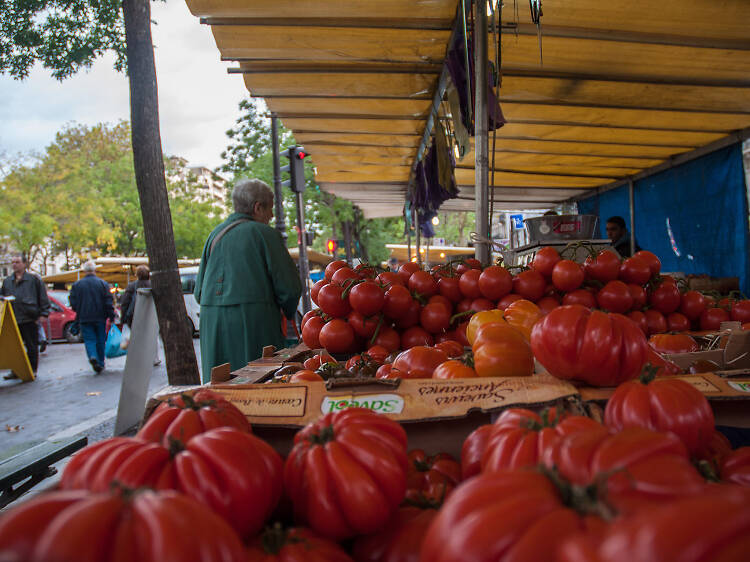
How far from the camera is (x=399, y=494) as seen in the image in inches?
44.1

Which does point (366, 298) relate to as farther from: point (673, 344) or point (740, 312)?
point (740, 312)

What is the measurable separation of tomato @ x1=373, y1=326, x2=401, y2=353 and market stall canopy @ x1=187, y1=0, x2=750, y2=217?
5.95 feet

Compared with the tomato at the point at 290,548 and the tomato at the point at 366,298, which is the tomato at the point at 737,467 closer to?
the tomato at the point at 290,548

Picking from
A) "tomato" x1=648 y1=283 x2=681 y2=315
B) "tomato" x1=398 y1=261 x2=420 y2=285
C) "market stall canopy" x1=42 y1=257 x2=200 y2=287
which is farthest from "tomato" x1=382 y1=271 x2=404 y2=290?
"market stall canopy" x1=42 y1=257 x2=200 y2=287

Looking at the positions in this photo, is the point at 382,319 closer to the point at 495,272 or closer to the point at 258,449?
the point at 495,272

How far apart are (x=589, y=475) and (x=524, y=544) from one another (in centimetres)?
24

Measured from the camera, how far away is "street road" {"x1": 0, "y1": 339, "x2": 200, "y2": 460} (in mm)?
6051

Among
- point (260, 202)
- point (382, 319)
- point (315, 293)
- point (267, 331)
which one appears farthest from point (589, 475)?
point (260, 202)

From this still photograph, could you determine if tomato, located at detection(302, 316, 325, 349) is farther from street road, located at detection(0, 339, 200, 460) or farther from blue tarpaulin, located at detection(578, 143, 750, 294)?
blue tarpaulin, located at detection(578, 143, 750, 294)

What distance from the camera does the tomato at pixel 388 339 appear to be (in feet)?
10.7

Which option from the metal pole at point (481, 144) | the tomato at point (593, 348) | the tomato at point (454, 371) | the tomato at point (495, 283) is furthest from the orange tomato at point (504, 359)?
the metal pole at point (481, 144)

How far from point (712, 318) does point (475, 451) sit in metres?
3.15

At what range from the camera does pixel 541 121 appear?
23.8 ft

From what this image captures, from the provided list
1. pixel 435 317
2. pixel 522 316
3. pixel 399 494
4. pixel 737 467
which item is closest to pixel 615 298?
pixel 522 316
